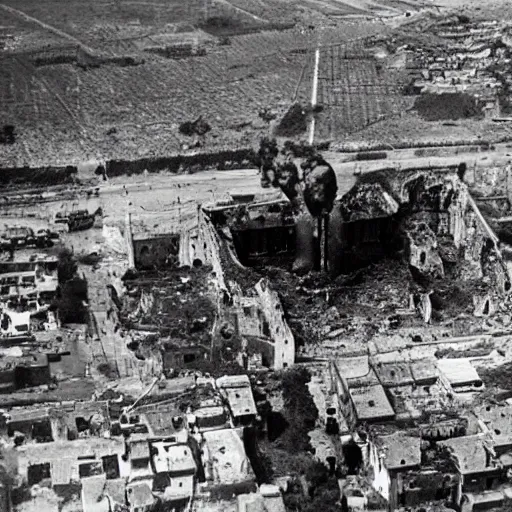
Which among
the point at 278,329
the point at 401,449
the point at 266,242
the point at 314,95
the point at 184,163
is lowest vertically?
the point at 401,449

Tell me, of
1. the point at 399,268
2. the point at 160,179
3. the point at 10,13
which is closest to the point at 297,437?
the point at 399,268

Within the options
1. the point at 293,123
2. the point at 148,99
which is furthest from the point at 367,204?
the point at 148,99

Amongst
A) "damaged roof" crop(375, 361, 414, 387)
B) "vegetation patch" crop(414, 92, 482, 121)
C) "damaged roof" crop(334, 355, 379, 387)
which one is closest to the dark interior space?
"damaged roof" crop(334, 355, 379, 387)

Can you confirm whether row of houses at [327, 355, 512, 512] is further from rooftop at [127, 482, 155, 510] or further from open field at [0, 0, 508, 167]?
open field at [0, 0, 508, 167]

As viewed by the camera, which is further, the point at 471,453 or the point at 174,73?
the point at 174,73

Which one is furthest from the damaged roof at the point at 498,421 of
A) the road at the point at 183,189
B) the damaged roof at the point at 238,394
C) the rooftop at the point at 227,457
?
the road at the point at 183,189

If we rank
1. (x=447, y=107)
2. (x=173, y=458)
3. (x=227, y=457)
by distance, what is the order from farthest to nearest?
1. (x=447, y=107)
2. (x=227, y=457)
3. (x=173, y=458)

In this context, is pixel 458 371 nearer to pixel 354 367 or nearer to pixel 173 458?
pixel 354 367

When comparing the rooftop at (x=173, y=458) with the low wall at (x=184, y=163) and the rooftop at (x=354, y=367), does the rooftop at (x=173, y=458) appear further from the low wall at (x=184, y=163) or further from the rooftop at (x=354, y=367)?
the low wall at (x=184, y=163)

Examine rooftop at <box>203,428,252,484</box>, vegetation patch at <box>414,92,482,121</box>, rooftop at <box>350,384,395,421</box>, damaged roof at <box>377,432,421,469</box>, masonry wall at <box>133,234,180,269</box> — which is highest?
vegetation patch at <box>414,92,482,121</box>

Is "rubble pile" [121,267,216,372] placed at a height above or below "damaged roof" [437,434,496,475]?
Answer: above
